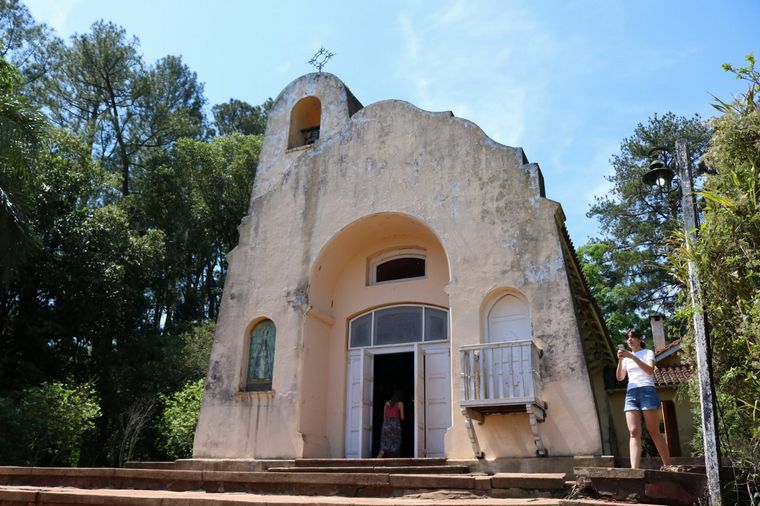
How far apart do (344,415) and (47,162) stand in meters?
14.6

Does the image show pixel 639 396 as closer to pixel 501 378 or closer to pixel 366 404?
pixel 501 378

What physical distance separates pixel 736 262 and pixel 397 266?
24.1 ft

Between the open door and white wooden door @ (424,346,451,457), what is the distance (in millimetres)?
1141

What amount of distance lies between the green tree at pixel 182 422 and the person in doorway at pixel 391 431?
6.88m

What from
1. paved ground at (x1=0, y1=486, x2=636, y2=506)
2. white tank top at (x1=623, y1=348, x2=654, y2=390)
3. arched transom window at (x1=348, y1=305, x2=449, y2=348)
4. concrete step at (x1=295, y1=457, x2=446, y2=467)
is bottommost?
paved ground at (x1=0, y1=486, x2=636, y2=506)

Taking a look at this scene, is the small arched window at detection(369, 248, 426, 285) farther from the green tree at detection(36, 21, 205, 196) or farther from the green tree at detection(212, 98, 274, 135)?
the green tree at detection(212, 98, 274, 135)

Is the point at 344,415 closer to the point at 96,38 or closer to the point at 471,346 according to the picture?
the point at 471,346

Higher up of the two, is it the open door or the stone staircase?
the open door

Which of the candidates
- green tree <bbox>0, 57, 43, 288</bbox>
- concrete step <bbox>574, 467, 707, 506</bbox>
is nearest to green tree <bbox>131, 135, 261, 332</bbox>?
green tree <bbox>0, 57, 43, 288</bbox>

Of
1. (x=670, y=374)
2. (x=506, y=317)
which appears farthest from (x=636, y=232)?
(x=506, y=317)

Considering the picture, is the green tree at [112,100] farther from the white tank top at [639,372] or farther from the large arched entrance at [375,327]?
the white tank top at [639,372]

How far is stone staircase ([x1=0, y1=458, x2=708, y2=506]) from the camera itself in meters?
6.96

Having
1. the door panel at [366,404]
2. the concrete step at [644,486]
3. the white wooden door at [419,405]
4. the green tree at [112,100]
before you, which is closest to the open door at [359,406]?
the door panel at [366,404]

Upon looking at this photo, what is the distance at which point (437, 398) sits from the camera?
12.0 metres
